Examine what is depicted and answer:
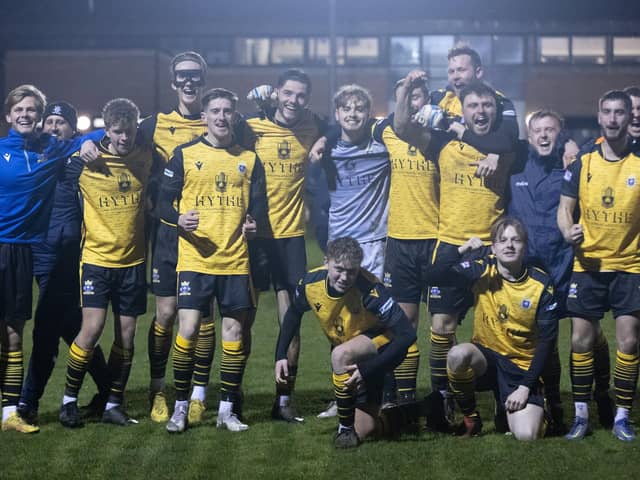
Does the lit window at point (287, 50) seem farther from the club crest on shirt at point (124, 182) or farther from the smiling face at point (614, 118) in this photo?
the smiling face at point (614, 118)

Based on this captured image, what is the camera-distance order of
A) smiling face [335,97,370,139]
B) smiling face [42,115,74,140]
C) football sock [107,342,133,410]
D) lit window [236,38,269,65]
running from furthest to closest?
lit window [236,38,269,65] < smiling face [42,115,74,140] < smiling face [335,97,370,139] < football sock [107,342,133,410]

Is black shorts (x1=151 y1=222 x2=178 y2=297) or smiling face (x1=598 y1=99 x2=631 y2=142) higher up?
smiling face (x1=598 y1=99 x2=631 y2=142)

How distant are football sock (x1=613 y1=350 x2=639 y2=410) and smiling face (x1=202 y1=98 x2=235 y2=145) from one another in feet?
9.11

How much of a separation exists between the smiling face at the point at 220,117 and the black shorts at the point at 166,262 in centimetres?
73

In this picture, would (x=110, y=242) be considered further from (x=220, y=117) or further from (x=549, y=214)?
(x=549, y=214)

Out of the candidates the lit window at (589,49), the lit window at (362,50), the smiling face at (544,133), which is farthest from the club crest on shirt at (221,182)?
the lit window at (589,49)

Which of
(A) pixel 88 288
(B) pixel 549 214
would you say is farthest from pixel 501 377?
(A) pixel 88 288

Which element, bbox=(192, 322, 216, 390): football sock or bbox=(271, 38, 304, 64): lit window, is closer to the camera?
bbox=(192, 322, 216, 390): football sock

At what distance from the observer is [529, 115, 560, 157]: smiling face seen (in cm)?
654

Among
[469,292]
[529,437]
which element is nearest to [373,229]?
[469,292]

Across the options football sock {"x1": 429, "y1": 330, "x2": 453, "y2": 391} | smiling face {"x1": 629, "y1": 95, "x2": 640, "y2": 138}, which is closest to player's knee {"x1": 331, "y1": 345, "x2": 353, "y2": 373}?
football sock {"x1": 429, "y1": 330, "x2": 453, "y2": 391}

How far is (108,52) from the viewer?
1320 inches

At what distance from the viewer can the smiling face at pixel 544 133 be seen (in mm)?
6543

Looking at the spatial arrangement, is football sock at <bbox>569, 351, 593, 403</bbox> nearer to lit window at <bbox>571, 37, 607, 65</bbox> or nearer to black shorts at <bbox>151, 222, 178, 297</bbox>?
black shorts at <bbox>151, 222, 178, 297</bbox>
